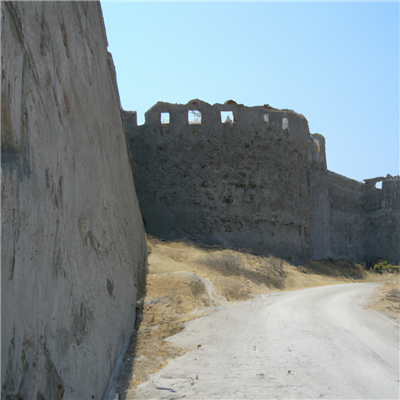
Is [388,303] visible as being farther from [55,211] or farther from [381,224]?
[381,224]

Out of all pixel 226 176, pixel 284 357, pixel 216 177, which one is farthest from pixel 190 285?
pixel 226 176

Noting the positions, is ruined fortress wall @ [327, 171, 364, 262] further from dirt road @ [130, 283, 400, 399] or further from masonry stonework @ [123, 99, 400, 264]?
dirt road @ [130, 283, 400, 399]

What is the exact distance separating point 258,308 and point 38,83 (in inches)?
209

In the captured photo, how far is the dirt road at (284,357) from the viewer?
3834 mm

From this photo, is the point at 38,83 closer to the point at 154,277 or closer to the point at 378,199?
the point at 154,277

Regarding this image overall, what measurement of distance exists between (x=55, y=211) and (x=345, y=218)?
17.0 meters

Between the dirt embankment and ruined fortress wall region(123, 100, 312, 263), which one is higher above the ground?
ruined fortress wall region(123, 100, 312, 263)

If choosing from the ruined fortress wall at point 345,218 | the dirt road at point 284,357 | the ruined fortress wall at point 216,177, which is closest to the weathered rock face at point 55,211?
the dirt road at point 284,357

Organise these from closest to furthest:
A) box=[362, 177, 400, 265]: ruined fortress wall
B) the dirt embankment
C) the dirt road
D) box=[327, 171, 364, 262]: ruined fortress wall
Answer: the dirt road
the dirt embankment
box=[327, 171, 364, 262]: ruined fortress wall
box=[362, 177, 400, 265]: ruined fortress wall

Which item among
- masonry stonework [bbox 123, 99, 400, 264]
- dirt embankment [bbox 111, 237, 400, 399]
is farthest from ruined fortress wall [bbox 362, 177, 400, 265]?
masonry stonework [bbox 123, 99, 400, 264]

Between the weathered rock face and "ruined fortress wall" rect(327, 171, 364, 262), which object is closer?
the weathered rock face

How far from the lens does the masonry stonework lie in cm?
1305

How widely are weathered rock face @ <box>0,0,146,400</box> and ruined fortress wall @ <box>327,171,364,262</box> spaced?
14025 millimetres

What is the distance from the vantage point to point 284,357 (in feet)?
14.8
